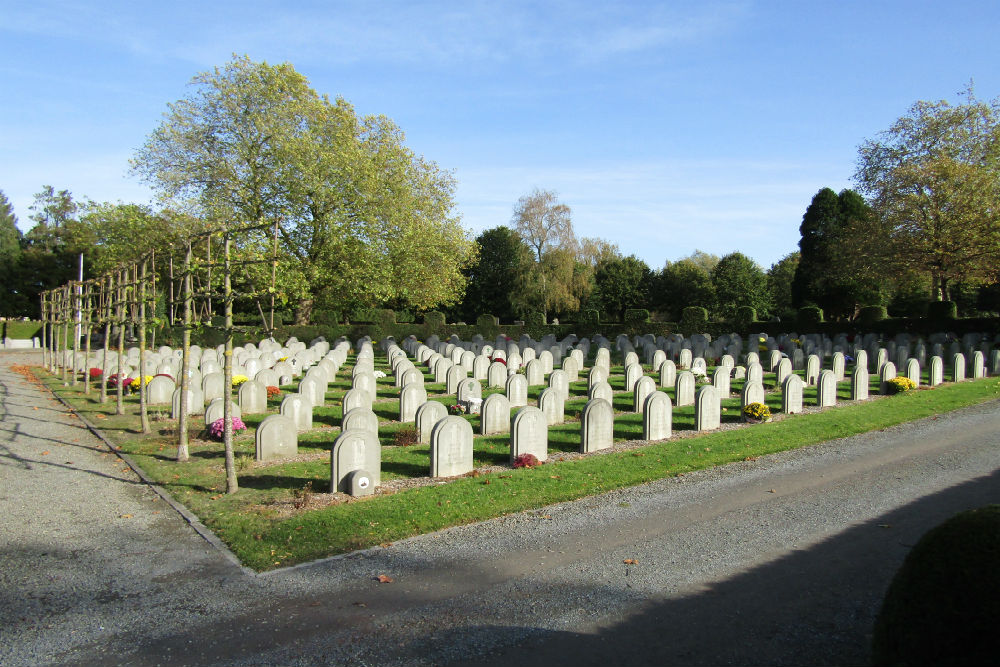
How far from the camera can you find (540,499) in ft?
30.0


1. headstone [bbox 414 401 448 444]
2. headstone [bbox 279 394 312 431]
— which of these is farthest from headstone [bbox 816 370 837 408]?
headstone [bbox 279 394 312 431]

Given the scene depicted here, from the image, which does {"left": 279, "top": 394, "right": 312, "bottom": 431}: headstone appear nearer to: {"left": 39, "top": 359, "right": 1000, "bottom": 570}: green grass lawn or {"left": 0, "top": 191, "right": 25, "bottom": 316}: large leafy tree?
{"left": 39, "top": 359, "right": 1000, "bottom": 570}: green grass lawn

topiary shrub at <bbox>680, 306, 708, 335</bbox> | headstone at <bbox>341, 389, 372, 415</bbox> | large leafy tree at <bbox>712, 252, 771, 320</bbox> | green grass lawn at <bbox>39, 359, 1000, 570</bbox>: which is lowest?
green grass lawn at <bbox>39, 359, 1000, 570</bbox>

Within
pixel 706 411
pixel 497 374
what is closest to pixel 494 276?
pixel 497 374

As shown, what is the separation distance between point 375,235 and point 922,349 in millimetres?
27326

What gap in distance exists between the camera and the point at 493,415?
13844 millimetres

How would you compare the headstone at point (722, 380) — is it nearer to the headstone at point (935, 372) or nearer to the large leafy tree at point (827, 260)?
the headstone at point (935, 372)

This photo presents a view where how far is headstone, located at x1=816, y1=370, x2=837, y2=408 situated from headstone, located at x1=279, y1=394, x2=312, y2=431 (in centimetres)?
1305

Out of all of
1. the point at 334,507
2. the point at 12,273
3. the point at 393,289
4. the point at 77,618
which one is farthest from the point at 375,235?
the point at 12,273

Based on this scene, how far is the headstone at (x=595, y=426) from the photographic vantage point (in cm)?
1227

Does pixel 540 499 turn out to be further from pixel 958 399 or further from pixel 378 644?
pixel 958 399

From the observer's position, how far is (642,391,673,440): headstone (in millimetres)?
13234

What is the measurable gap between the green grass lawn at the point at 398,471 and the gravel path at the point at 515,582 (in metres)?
0.44

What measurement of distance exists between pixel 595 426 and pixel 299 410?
20.8 feet
